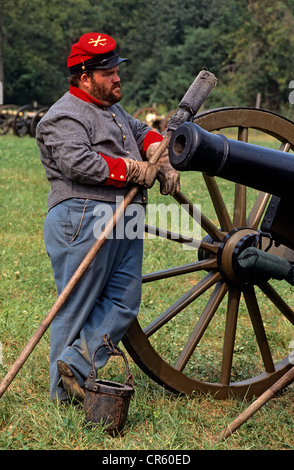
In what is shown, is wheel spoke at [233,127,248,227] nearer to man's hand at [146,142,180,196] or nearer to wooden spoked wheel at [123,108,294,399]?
wooden spoked wheel at [123,108,294,399]

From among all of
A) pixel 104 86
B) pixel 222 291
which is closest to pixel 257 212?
pixel 222 291

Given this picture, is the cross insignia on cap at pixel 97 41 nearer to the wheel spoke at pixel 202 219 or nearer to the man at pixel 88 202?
the man at pixel 88 202

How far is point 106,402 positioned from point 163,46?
4961 cm

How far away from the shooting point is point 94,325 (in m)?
3.81

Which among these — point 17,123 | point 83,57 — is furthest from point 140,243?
point 17,123

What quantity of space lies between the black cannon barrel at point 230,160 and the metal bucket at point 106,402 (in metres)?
1.15

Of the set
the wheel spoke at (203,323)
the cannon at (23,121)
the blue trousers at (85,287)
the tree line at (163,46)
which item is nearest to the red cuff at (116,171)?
the blue trousers at (85,287)

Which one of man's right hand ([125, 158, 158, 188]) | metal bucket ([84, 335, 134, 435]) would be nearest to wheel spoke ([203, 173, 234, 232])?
man's right hand ([125, 158, 158, 188])

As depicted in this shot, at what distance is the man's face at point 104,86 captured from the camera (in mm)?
3834

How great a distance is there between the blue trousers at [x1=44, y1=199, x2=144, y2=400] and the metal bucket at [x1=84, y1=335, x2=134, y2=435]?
10cm

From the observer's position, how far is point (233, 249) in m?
4.18
